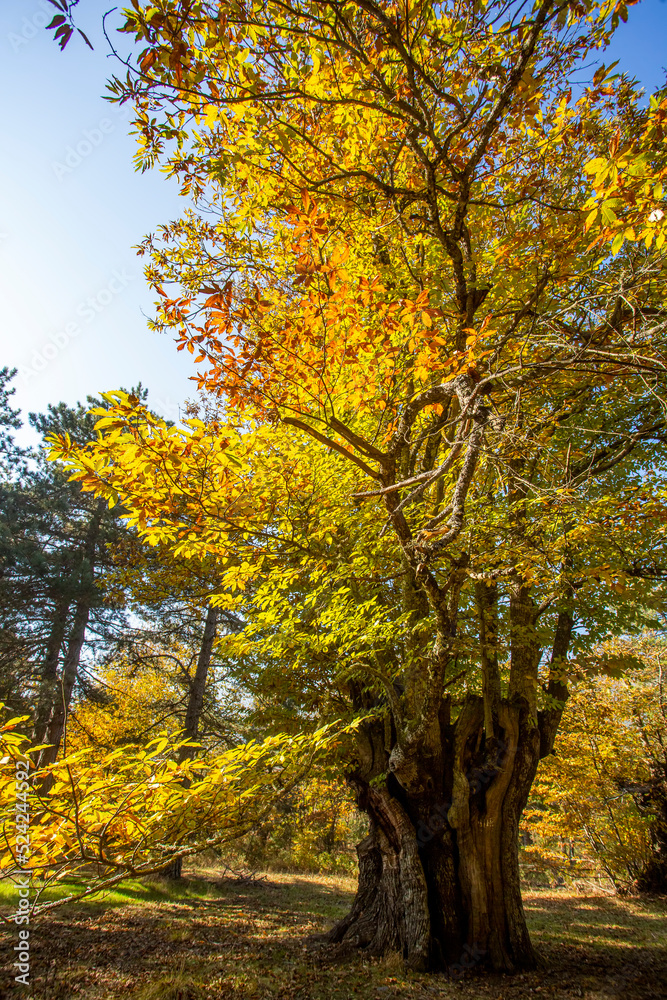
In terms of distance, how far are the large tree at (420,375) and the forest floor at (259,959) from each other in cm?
52

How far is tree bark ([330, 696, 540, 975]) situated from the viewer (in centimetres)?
489

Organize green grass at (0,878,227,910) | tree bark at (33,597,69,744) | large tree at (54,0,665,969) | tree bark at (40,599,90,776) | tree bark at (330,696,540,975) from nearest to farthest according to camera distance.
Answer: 1. large tree at (54,0,665,969)
2. tree bark at (330,696,540,975)
3. green grass at (0,878,227,910)
4. tree bark at (33,597,69,744)
5. tree bark at (40,599,90,776)

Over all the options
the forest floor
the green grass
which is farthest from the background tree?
the green grass

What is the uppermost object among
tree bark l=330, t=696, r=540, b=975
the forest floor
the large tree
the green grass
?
the large tree

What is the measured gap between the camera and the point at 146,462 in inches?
97.5

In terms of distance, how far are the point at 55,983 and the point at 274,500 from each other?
17.1ft

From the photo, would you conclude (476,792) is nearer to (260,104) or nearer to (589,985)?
(589,985)

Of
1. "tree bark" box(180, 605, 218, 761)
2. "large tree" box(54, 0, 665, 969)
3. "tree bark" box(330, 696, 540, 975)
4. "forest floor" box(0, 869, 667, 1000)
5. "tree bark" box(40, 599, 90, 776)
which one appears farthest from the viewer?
"tree bark" box(40, 599, 90, 776)

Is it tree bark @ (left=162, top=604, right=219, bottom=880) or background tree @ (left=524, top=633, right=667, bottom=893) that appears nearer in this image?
tree bark @ (left=162, top=604, right=219, bottom=880)

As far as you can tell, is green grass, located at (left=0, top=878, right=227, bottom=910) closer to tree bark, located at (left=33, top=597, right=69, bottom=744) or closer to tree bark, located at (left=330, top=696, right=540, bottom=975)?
tree bark, located at (left=33, top=597, right=69, bottom=744)

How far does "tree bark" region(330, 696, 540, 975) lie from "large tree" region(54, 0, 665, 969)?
0.09ft

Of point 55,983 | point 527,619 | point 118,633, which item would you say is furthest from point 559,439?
point 118,633

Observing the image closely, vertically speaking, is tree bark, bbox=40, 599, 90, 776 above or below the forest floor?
above

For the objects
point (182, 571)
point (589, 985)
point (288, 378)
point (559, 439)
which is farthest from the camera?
point (182, 571)
